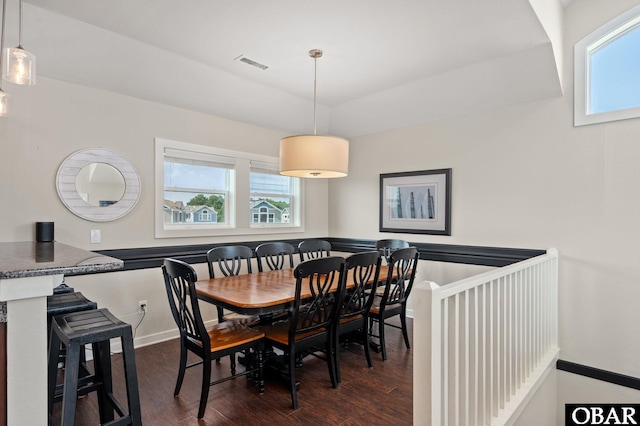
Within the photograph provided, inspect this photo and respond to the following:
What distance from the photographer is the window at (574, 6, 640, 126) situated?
279 cm

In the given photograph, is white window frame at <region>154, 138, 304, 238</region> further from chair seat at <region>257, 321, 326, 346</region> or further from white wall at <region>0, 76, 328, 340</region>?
chair seat at <region>257, 321, 326, 346</region>

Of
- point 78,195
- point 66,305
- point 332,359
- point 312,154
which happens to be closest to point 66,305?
point 66,305

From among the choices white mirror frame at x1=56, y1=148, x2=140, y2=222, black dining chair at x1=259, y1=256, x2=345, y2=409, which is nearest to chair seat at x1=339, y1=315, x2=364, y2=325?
black dining chair at x1=259, y1=256, x2=345, y2=409

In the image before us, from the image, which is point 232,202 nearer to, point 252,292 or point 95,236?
point 95,236

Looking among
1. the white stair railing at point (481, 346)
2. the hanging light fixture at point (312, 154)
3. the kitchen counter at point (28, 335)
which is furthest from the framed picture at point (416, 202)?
the kitchen counter at point (28, 335)

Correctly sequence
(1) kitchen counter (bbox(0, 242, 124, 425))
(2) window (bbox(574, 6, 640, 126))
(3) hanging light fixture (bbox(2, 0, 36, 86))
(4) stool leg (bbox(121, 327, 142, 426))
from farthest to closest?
1. (2) window (bbox(574, 6, 640, 126))
2. (3) hanging light fixture (bbox(2, 0, 36, 86))
3. (4) stool leg (bbox(121, 327, 142, 426))
4. (1) kitchen counter (bbox(0, 242, 124, 425))

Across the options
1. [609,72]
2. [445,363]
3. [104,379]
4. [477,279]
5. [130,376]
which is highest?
[609,72]

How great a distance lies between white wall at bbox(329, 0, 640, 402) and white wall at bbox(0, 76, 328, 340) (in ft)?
9.43

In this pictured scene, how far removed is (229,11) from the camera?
2.42m

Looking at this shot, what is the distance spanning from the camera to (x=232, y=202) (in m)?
4.09

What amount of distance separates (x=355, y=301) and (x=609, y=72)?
9.58 ft

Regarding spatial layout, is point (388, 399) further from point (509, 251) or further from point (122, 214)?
point (122, 214)

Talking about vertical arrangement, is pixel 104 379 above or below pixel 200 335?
below

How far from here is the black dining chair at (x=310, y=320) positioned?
2.25 meters
